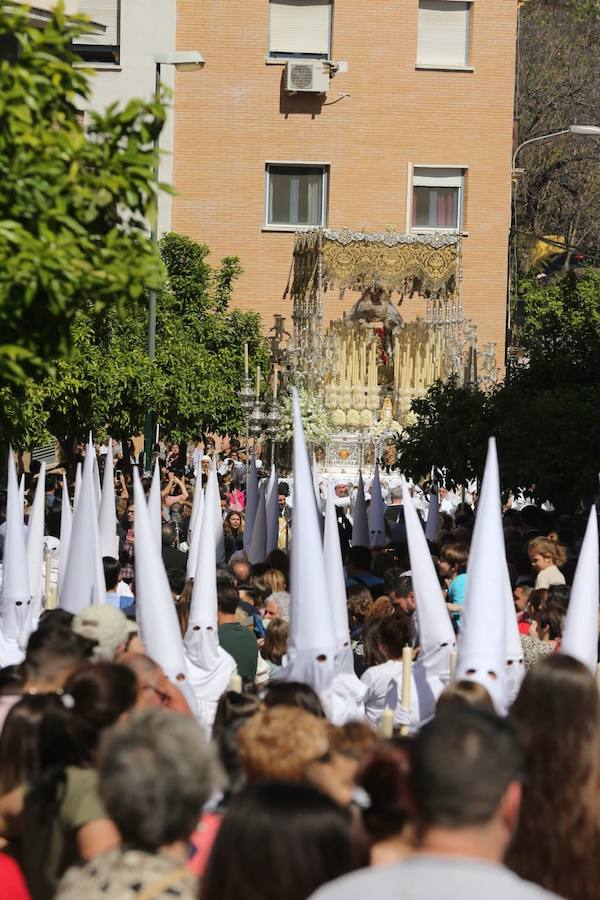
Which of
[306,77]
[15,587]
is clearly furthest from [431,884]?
[306,77]

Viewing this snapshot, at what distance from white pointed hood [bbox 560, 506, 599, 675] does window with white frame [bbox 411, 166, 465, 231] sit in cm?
3031

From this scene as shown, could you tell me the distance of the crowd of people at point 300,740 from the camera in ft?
11.9

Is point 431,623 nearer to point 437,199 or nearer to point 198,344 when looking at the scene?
point 198,344

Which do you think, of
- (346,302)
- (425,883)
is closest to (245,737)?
(425,883)

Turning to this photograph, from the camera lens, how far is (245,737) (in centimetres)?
520

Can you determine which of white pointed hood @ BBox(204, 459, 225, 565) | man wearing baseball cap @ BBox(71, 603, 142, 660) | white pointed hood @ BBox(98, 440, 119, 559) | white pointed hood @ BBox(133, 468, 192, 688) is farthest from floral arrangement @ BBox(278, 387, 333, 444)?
man wearing baseball cap @ BBox(71, 603, 142, 660)

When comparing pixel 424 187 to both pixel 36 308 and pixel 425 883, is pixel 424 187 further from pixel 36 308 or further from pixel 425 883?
pixel 425 883

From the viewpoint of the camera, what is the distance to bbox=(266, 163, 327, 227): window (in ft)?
124

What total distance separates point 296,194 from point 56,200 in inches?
1235

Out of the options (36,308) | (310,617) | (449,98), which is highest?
(449,98)

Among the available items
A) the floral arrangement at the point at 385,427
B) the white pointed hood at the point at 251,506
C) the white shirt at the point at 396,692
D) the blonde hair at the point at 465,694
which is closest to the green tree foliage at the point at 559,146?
the floral arrangement at the point at 385,427

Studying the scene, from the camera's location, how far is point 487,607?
790cm

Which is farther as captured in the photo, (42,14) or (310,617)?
(42,14)

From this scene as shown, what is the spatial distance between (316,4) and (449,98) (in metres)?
3.55
